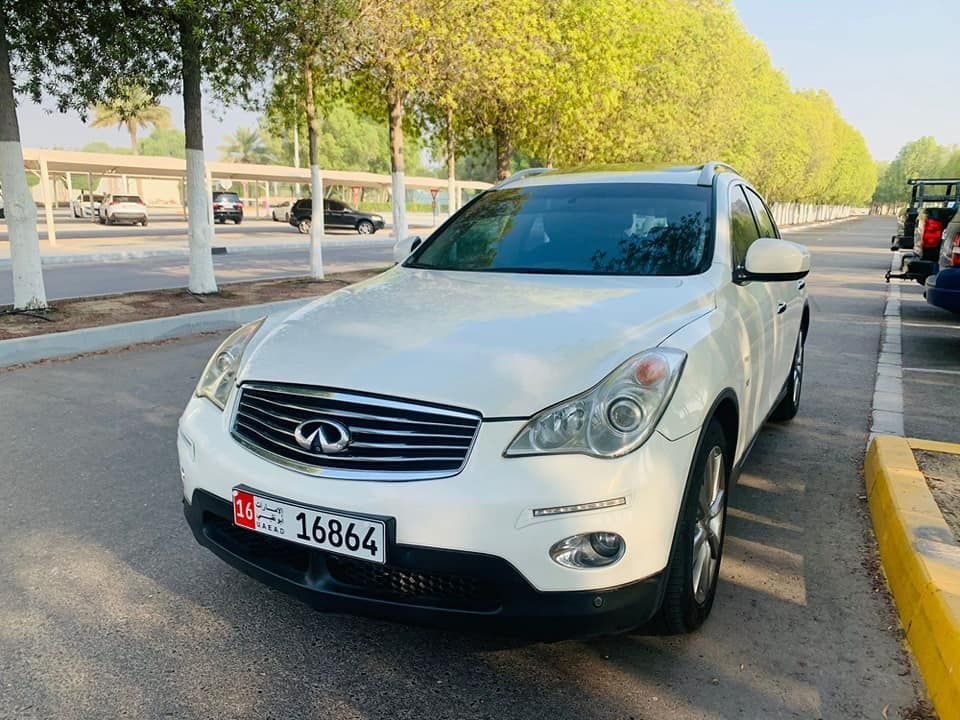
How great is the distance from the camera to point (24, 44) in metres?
10.0

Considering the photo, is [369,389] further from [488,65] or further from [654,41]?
[654,41]

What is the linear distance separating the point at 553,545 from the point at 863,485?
3.02 metres

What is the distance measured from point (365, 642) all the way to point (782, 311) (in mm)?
2958

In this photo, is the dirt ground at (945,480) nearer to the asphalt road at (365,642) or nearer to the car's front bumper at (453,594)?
the asphalt road at (365,642)

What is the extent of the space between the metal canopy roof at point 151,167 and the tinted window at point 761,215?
2025 cm

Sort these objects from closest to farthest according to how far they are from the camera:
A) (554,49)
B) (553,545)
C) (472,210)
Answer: (553,545) → (472,210) → (554,49)

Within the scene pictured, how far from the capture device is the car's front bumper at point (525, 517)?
2146 mm

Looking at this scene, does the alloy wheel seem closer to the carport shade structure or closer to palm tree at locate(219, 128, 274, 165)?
the carport shade structure

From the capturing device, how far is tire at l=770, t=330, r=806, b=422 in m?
5.30

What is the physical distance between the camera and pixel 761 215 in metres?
4.79

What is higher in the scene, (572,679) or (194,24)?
(194,24)

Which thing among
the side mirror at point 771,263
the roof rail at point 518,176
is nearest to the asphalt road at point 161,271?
the roof rail at point 518,176

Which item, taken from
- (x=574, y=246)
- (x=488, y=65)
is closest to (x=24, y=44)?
(x=488, y=65)

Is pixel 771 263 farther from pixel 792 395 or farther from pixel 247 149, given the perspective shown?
pixel 247 149
